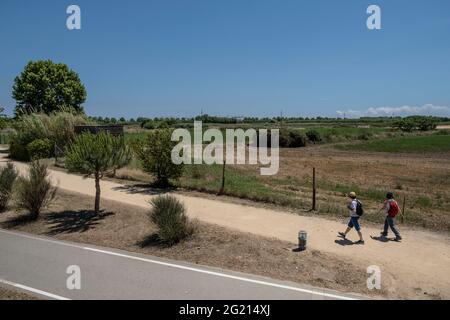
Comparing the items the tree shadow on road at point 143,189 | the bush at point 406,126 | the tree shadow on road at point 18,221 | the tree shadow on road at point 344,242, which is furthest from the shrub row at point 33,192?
the bush at point 406,126

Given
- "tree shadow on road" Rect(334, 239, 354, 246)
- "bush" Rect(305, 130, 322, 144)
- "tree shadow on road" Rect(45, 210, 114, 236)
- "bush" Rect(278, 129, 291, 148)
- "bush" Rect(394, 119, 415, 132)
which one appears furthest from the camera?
"bush" Rect(394, 119, 415, 132)

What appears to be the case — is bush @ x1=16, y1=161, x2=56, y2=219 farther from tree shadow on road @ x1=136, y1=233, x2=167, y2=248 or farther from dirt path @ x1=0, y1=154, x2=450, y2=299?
tree shadow on road @ x1=136, y1=233, x2=167, y2=248

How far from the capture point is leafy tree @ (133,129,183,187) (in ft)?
54.4

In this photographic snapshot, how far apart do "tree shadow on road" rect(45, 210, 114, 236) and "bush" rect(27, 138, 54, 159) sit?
14869 mm

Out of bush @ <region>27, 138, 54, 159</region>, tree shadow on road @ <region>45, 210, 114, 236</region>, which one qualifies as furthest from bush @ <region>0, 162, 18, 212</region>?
A: bush @ <region>27, 138, 54, 159</region>

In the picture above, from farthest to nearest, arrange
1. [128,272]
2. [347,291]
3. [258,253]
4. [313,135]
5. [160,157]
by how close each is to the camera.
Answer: [313,135], [160,157], [258,253], [128,272], [347,291]

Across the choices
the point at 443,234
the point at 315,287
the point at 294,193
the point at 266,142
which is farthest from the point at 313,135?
the point at 315,287

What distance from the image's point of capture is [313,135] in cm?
5853

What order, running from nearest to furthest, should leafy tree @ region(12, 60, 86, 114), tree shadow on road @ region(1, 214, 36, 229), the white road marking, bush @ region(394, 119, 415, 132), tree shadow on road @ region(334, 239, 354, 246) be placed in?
the white road marking < tree shadow on road @ region(334, 239, 354, 246) < tree shadow on road @ region(1, 214, 36, 229) < leafy tree @ region(12, 60, 86, 114) < bush @ region(394, 119, 415, 132)

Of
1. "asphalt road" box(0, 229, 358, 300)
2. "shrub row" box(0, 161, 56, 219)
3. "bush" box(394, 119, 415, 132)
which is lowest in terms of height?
"asphalt road" box(0, 229, 358, 300)

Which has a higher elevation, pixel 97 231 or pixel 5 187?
pixel 5 187

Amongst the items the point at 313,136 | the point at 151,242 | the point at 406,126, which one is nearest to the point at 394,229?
the point at 151,242

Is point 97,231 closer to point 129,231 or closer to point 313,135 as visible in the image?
point 129,231
